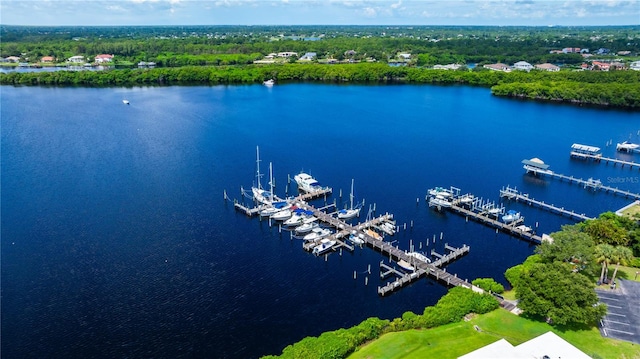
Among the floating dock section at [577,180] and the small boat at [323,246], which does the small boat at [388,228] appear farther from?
the floating dock section at [577,180]

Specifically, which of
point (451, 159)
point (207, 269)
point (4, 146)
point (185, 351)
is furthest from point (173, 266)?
point (4, 146)

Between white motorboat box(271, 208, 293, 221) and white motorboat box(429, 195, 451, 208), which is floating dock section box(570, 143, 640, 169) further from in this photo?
white motorboat box(271, 208, 293, 221)

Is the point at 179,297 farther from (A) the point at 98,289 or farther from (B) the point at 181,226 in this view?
(B) the point at 181,226

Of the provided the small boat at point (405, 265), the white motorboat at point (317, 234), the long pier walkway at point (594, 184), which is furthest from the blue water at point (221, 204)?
the small boat at point (405, 265)

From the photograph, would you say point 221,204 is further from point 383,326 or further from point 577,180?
point 577,180

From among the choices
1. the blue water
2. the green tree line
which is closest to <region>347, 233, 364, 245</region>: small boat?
the blue water

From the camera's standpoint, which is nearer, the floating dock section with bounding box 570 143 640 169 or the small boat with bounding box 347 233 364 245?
the small boat with bounding box 347 233 364 245
